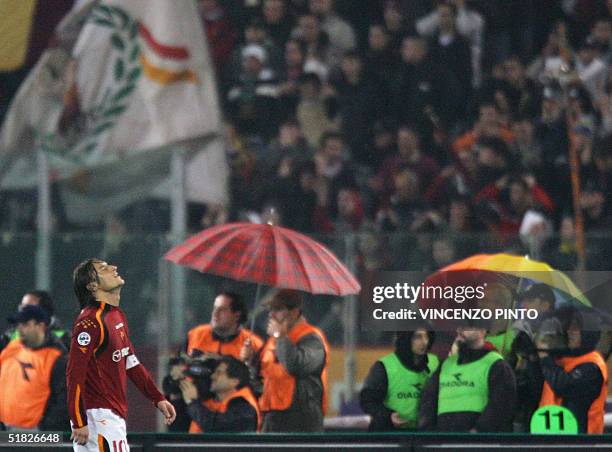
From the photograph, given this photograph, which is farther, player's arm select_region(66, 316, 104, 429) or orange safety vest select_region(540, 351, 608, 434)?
orange safety vest select_region(540, 351, 608, 434)

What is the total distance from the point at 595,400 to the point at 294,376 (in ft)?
6.06

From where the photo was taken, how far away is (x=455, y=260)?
14.1m

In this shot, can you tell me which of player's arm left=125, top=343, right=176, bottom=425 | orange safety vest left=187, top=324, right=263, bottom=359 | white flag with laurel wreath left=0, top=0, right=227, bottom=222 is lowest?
player's arm left=125, top=343, right=176, bottom=425

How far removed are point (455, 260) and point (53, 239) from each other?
3.24 meters

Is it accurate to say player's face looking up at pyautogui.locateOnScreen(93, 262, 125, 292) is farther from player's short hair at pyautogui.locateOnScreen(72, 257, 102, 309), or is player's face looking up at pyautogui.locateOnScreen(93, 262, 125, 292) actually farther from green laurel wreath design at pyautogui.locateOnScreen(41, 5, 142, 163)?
green laurel wreath design at pyautogui.locateOnScreen(41, 5, 142, 163)

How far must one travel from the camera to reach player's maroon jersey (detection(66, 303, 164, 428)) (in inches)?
359

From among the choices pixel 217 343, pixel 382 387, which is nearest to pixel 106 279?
pixel 382 387

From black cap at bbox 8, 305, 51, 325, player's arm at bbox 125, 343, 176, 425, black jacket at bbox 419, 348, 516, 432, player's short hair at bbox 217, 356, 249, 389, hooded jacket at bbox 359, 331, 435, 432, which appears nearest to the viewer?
player's arm at bbox 125, 343, 176, 425

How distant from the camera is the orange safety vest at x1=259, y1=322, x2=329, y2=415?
11289 mm

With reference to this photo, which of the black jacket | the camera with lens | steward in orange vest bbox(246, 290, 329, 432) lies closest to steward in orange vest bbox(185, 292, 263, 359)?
the camera with lens

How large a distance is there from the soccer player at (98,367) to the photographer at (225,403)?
1720mm

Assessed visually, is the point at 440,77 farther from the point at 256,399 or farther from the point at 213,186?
the point at 256,399

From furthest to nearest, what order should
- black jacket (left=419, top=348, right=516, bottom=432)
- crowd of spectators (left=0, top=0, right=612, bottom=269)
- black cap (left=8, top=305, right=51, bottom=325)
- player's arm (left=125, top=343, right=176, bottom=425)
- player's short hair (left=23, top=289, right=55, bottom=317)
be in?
crowd of spectators (left=0, top=0, right=612, bottom=269) → player's short hair (left=23, top=289, right=55, bottom=317) → black cap (left=8, top=305, right=51, bottom=325) → black jacket (left=419, top=348, right=516, bottom=432) → player's arm (left=125, top=343, right=176, bottom=425)

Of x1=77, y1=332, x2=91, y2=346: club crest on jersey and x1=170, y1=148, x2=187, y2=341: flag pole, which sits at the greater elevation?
x1=170, y1=148, x2=187, y2=341: flag pole
